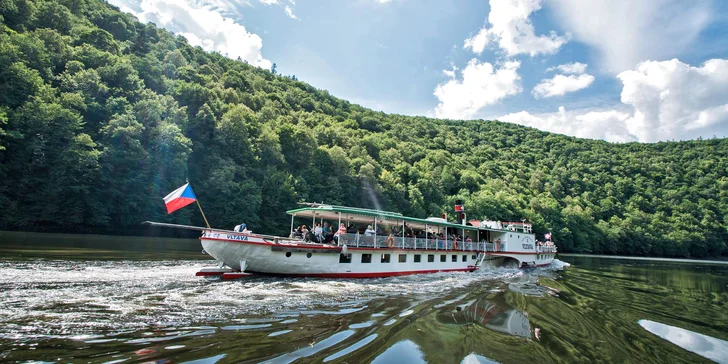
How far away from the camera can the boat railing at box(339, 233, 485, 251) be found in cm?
1808

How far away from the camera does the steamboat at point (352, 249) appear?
49.4ft

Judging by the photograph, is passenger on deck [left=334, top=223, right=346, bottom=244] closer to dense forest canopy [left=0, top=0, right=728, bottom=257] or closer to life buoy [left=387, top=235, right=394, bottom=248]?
life buoy [left=387, top=235, right=394, bottom=248]

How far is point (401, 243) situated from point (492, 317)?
11111mm

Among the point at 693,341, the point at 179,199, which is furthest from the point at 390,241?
the point at 693,341

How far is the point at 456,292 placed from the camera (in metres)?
14.2

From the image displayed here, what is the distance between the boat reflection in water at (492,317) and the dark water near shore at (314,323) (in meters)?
0.04

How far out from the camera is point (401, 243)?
67.8 ft

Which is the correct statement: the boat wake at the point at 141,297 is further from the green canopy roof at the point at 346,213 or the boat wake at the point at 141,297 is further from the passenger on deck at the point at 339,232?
the green canopy roof at the point at 346,213

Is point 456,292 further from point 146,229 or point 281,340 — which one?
point 146,229

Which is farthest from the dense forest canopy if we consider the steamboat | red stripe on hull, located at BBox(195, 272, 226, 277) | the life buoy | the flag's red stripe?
the life buoy

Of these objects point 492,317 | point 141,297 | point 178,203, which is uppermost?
point 178,203

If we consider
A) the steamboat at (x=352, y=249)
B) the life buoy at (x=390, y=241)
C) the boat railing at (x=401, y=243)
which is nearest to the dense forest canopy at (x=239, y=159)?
the steamboat at (x=352, y=249)

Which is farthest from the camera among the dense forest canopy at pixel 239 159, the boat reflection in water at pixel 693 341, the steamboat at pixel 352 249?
the dense forest canopy at pixel 239 159

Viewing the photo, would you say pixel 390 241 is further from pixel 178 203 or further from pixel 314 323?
pixel 314 323
